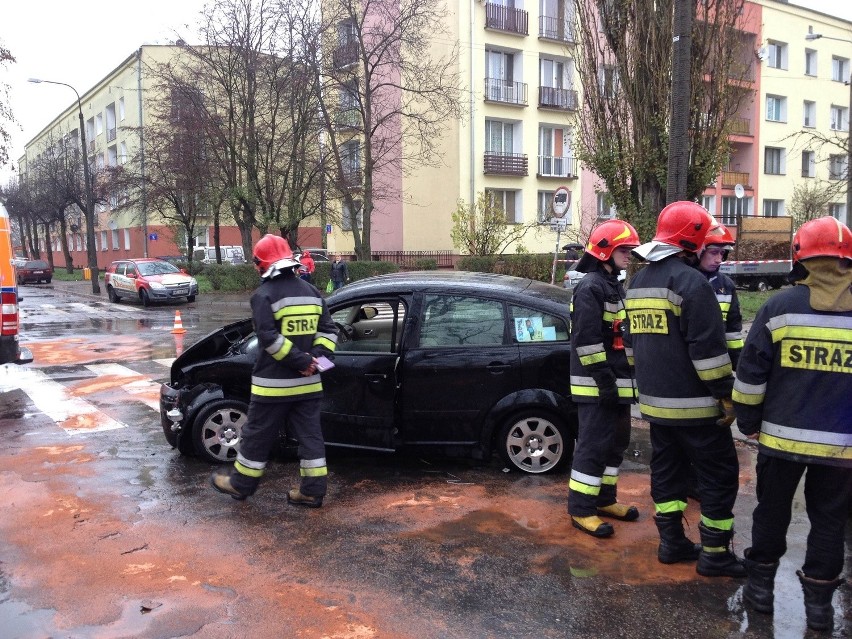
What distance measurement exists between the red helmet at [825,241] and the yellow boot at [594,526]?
2063 millimetres

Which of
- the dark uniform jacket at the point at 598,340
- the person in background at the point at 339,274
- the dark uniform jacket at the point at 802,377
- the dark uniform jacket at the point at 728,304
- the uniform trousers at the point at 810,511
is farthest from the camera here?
the person in background at the point at 339,274

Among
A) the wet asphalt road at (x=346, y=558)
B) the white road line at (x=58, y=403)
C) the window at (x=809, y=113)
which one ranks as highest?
the window at (x=809, y=113)

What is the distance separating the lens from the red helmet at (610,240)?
4562 millimetres

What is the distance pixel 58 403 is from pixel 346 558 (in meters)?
6.20

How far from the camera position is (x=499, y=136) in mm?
33188

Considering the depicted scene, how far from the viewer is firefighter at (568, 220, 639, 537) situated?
449cm

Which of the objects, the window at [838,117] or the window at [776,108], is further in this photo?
the window at [838,117]

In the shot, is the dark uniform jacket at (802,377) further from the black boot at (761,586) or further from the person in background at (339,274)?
the person in background at (339,274)

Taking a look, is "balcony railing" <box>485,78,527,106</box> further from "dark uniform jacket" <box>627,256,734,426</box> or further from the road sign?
"dark uniform jacket" <box>627,256,734,426</box>

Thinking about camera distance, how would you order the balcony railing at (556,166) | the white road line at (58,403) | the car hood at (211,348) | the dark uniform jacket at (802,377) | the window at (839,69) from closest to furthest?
the dark uniform jacket at (802,377)
the car hood at (211,348)
the white road line at (58,403)
the balcony railing at (556,166)
the window at (839,69)

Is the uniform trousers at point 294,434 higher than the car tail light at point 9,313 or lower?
lower

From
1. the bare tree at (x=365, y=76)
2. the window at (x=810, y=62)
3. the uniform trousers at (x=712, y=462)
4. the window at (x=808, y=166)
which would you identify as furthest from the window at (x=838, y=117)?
the uniform trousers at (x=712, y=462)

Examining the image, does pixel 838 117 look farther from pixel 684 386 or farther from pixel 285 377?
pixel 285 377

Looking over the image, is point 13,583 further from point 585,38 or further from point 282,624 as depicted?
point 585,38
